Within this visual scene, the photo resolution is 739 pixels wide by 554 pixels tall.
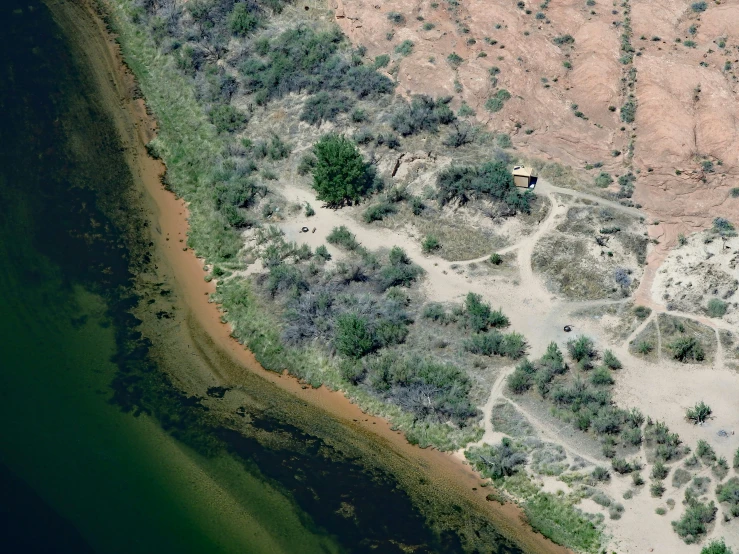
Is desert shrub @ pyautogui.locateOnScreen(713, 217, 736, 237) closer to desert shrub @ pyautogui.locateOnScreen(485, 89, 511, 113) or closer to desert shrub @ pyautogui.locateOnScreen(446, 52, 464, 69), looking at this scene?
desert shrub @ pyautogui.locateOnScreen(485, 89, 511, 113)

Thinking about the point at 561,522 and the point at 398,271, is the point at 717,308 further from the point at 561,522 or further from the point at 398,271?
the point at 398,271

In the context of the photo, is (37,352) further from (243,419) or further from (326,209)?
(326,209)

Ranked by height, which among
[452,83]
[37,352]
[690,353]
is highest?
[452,83]

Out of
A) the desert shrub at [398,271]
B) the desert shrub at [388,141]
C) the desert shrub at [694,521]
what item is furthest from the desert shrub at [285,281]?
the desert shrub at [694,521]

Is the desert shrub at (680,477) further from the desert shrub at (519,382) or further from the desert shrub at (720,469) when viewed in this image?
the desert shrub at (519,382)

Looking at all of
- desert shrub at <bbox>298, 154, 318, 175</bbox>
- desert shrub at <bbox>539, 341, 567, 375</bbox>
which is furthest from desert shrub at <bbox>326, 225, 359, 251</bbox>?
desert shrub at <bbox>539, 341, 567, 375</bbox>

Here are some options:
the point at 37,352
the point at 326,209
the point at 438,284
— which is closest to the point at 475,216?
the point at 438,284
